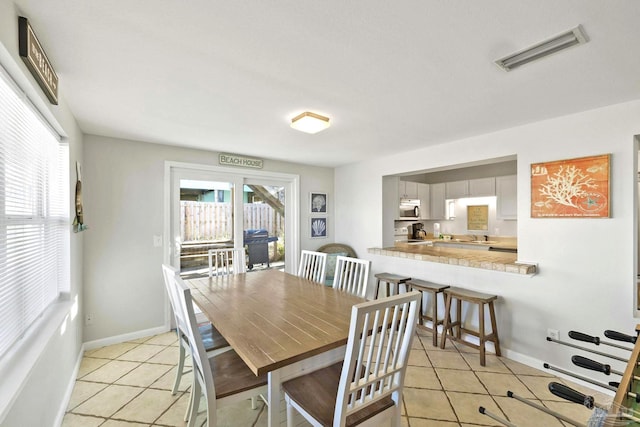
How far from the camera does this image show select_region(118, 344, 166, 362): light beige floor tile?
2.75 metres

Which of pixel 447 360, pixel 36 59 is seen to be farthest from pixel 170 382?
pixel 447 360

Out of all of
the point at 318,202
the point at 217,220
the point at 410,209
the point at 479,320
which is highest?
the point at 318,202

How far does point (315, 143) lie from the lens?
3307 millimetres

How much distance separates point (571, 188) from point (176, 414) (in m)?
3.56

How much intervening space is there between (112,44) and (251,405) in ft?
7.97

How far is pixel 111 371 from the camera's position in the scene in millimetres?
2520

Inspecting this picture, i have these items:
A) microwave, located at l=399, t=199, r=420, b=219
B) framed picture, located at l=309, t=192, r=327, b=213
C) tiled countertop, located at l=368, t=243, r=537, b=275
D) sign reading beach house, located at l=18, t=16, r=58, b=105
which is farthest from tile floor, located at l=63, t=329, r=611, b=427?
microwave, located at l=399, t=199, r=420, b=219

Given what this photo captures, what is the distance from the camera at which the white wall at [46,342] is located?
114 centimetres

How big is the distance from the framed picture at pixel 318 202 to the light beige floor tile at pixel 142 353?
2784 millimetres

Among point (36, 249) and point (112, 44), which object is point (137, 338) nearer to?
point (36, 249)

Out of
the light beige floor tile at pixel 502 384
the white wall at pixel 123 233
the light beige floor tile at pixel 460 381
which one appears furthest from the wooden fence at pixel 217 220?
the light beige floor tile at pixel 502 384

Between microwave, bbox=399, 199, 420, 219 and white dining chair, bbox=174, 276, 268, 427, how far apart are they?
14.6 feet

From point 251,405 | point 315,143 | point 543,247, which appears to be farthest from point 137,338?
point 543,247

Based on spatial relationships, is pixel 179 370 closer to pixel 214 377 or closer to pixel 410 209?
pixel 214 377
